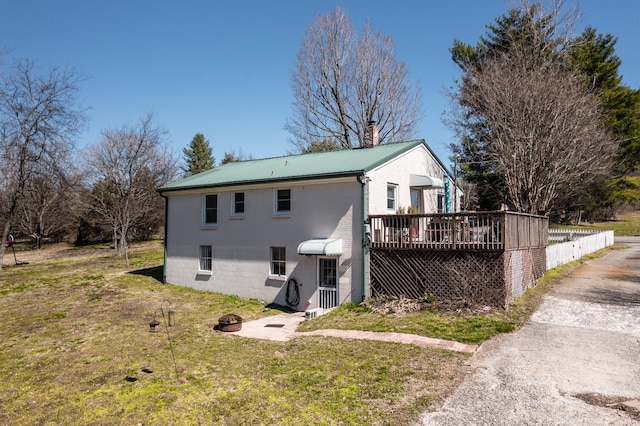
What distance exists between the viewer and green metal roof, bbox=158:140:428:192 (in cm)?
1499

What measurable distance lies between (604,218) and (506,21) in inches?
1230

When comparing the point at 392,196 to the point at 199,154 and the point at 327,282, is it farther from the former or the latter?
the point at 199,154

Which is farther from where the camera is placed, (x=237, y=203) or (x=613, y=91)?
(x=613, y=91)

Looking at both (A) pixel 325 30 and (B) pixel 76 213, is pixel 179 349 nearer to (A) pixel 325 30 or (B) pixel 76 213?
(A) pixel 325 30

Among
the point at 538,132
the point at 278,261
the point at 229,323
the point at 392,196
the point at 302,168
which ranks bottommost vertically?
the point at 229,323

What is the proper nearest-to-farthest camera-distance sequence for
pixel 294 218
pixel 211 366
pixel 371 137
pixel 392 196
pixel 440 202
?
→ pixel 211 366, pixel 294 218, pixel 392 196, pixel 371 137, pixel 440 202

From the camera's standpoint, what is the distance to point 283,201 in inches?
648

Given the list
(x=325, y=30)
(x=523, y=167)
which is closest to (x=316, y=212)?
(x=523, y=167)

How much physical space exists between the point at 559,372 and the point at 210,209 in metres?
15.3

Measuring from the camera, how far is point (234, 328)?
12289 mm

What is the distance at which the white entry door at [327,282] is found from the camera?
14.7 meters

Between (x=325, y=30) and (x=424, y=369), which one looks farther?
(x=325, y=30)

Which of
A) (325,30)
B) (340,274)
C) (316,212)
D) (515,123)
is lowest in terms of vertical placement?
(340,274)

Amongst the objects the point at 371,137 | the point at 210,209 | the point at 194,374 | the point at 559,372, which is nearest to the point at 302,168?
the point at 371,137
